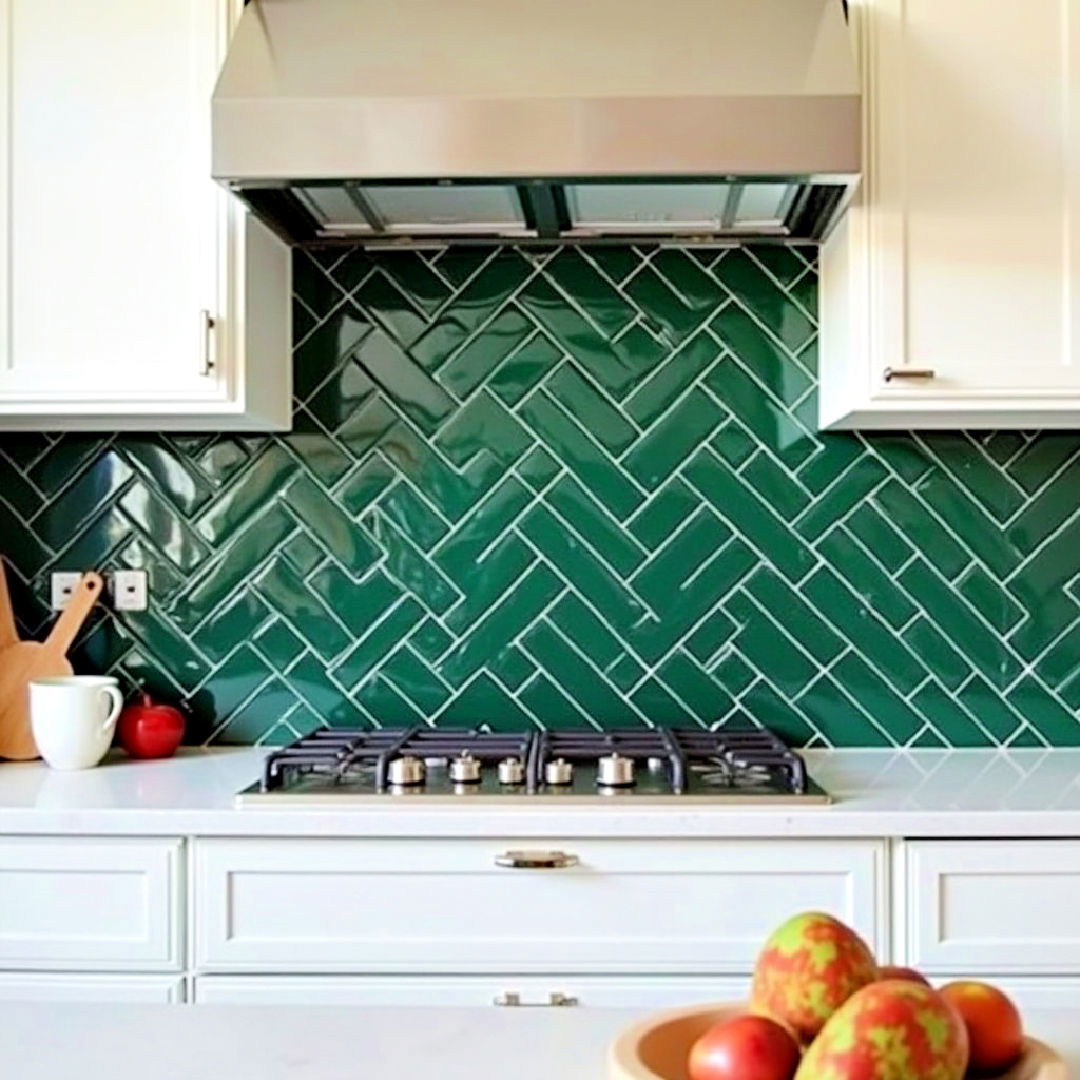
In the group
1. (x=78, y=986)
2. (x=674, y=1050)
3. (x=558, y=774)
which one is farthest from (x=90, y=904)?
(x=674, y=1050)

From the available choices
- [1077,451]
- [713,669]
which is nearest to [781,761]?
[713,669]

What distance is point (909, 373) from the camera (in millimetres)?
1993

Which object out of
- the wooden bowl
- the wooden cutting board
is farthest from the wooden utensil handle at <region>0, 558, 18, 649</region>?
the wooden bowl

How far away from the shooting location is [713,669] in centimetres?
237

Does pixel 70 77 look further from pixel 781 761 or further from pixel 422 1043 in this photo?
pixel 422 1043

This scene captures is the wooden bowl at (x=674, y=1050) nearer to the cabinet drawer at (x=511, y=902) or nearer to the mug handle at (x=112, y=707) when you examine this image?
the cabinet drawer at (x=511, y=902)

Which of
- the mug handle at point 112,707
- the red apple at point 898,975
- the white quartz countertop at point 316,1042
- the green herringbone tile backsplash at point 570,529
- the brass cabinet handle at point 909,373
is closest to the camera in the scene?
the red apple at point 898,975

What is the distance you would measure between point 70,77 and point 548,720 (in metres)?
1.45

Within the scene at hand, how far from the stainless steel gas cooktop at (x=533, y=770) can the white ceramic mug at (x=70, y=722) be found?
0.36m

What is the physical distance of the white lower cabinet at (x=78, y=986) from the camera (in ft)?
5.88

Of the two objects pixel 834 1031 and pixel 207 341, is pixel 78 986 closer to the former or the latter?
pixel 207 341

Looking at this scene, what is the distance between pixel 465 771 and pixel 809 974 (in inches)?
49.1

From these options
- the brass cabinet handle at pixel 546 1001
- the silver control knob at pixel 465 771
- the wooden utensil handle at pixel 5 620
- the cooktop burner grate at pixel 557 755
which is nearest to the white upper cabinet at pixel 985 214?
the cooktop burner grate at pixel 557 755

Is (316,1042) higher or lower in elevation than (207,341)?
lower
